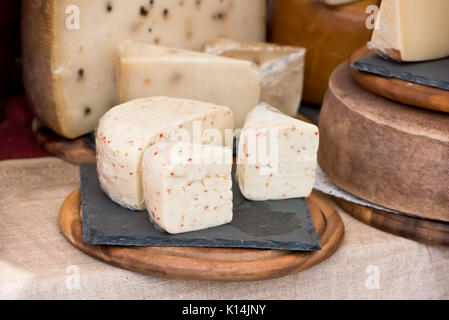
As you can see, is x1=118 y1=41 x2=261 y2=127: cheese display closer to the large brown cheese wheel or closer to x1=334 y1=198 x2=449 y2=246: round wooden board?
the large brown cheese wheel

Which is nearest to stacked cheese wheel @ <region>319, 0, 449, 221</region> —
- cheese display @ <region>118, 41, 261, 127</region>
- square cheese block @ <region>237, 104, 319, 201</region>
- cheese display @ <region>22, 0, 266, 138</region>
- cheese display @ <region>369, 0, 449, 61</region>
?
cheese display @ <region>369, 0, 449, 61</region>

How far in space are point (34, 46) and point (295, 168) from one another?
74cm

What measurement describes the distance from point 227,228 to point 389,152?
1.25 feet

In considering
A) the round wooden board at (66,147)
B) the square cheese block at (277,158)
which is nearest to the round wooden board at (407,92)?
the square cheese block at (277,158)

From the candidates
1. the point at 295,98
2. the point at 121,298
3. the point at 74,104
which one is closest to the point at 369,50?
the point at 295,98

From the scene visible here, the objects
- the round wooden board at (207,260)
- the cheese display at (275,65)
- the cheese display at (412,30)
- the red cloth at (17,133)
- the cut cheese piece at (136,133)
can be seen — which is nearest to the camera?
the round wooden board at (207,260)

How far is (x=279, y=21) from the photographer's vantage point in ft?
6.53

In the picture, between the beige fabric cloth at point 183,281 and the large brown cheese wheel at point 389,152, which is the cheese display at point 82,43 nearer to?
the beige fabric cloth at point 183,281

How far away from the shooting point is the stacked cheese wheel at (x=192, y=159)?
1.27m

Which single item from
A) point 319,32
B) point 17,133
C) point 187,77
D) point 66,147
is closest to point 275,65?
point 319,32

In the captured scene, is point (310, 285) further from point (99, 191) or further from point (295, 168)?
point (99, 191)

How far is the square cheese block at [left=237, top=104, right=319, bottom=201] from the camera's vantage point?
4.58 feet

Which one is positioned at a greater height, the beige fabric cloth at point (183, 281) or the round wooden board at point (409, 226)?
the round wooden board at point (409, 226)

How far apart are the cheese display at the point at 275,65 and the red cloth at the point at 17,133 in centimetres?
54
